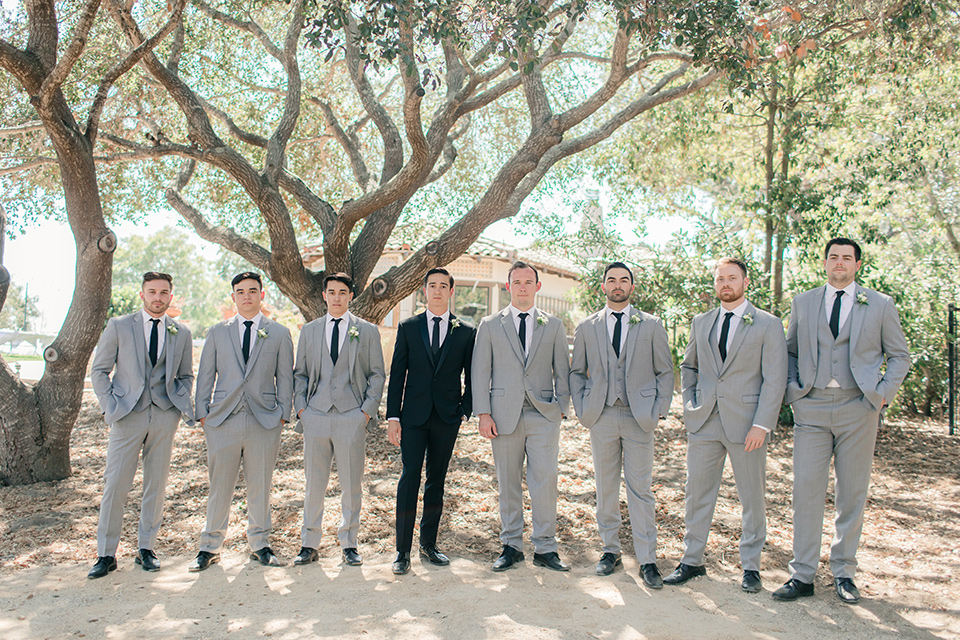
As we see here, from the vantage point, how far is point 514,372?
502 centimetres

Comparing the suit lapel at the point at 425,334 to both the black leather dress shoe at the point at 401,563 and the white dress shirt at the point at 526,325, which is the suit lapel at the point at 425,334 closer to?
the white dress shirt at the point at 526,325

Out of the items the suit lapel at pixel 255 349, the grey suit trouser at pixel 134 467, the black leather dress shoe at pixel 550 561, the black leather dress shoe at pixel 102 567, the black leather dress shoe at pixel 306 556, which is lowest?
the black leather dress shoe at pixel 102 567

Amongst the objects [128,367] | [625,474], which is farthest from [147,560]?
[625,474]

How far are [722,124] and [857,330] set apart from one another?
771 centimetres

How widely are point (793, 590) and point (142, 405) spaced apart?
14.8ft

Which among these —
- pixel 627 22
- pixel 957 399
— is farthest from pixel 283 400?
pixel 957 399

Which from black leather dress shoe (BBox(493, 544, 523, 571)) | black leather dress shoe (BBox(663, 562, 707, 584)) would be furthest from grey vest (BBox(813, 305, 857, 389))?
black leather dress shoe (BBox(493, 544, 523, 571))

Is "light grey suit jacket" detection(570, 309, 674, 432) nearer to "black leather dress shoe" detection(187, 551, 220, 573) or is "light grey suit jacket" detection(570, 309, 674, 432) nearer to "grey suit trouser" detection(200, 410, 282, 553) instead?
"grey suit trouser" detection(200, 410, 282, 553)

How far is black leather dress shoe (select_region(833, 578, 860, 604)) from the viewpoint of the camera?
14.5 feet

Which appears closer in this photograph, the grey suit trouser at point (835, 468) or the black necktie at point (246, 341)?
the grey suit trouser at point (835, 468)

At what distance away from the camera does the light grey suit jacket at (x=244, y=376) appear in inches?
197

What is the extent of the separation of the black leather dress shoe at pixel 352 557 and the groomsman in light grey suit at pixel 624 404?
1.70 metres

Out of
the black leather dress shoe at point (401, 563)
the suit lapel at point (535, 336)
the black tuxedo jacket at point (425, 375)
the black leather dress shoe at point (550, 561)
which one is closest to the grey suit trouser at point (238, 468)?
the black tuxedo jacket at point (425, 375)

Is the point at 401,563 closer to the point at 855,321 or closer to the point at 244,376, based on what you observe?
the point at 244,376
